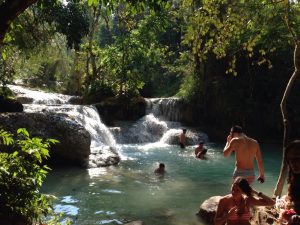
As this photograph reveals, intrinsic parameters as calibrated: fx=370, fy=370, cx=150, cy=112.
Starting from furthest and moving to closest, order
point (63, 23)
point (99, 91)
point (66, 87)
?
1. point (66, 87)
2. point (99, 91)
3. point (63, 23)

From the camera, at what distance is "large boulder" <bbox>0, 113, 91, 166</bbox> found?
12.2 meters

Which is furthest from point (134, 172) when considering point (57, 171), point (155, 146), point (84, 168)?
point (155, 146)

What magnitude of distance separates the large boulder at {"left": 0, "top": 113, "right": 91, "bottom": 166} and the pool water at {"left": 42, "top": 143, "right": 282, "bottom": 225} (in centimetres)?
62

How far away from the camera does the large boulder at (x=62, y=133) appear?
40.1 feet

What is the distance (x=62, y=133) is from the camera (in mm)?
12422

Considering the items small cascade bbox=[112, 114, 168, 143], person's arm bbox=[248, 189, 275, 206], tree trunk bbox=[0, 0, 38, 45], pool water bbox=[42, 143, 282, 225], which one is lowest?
pool water bbox=[42, 143, 282, 225]

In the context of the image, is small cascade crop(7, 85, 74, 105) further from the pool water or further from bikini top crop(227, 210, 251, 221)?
bikini top crop(227, 210, 251, 221)

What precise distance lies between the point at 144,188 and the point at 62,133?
3.83 metres

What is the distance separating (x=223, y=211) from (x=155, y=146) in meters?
13.8

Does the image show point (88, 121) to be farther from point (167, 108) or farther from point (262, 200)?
point (262, 200)

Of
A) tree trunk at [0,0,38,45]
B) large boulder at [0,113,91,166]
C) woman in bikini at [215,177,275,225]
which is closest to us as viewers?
tree trunk at [0,0,38,45]

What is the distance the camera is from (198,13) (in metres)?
7.03

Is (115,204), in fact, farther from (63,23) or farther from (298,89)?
(298,89)

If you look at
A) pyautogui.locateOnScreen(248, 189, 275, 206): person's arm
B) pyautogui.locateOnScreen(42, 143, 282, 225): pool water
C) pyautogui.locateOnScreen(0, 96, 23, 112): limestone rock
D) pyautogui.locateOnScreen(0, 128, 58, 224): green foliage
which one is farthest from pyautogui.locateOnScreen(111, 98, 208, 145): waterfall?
pyautogui.locateOnScreen(248, 189, 275, 206): person's arm
